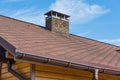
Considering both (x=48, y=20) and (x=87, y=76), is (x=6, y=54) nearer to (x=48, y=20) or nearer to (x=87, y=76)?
(x=87, y=76)

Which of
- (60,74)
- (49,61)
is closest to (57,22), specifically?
(60,74)

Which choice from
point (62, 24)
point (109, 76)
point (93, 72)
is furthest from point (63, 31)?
point (93, 72)

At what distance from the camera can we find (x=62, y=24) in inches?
485

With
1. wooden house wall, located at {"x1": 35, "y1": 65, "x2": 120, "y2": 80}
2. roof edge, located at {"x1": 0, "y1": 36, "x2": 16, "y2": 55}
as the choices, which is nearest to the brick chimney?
wooden house wall, located at {"x1": 35, "y1": 65, "x2": 120, "y2": 80}

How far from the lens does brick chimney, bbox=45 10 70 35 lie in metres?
12.0

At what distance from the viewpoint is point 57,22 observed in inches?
476

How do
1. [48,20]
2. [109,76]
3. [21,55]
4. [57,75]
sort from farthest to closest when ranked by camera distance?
[48,20] → [109,76] → [57,75] → [21,55]

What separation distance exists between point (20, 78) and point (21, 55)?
1055mm

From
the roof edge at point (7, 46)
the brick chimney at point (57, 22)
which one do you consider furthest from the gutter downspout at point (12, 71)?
the brick chimney at point (57, 22)

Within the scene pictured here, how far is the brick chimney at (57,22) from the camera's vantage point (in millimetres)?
11961

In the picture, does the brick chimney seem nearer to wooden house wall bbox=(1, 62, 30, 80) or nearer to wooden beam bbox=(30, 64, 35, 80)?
wooden house wall bbox=(1, 62, 30, 80)

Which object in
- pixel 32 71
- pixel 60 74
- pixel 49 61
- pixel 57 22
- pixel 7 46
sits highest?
pixel 57 22

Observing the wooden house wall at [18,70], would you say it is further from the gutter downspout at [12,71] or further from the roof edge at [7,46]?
the roof edge at [7,46]

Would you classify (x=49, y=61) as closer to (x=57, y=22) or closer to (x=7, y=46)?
(x=7, y=46)
